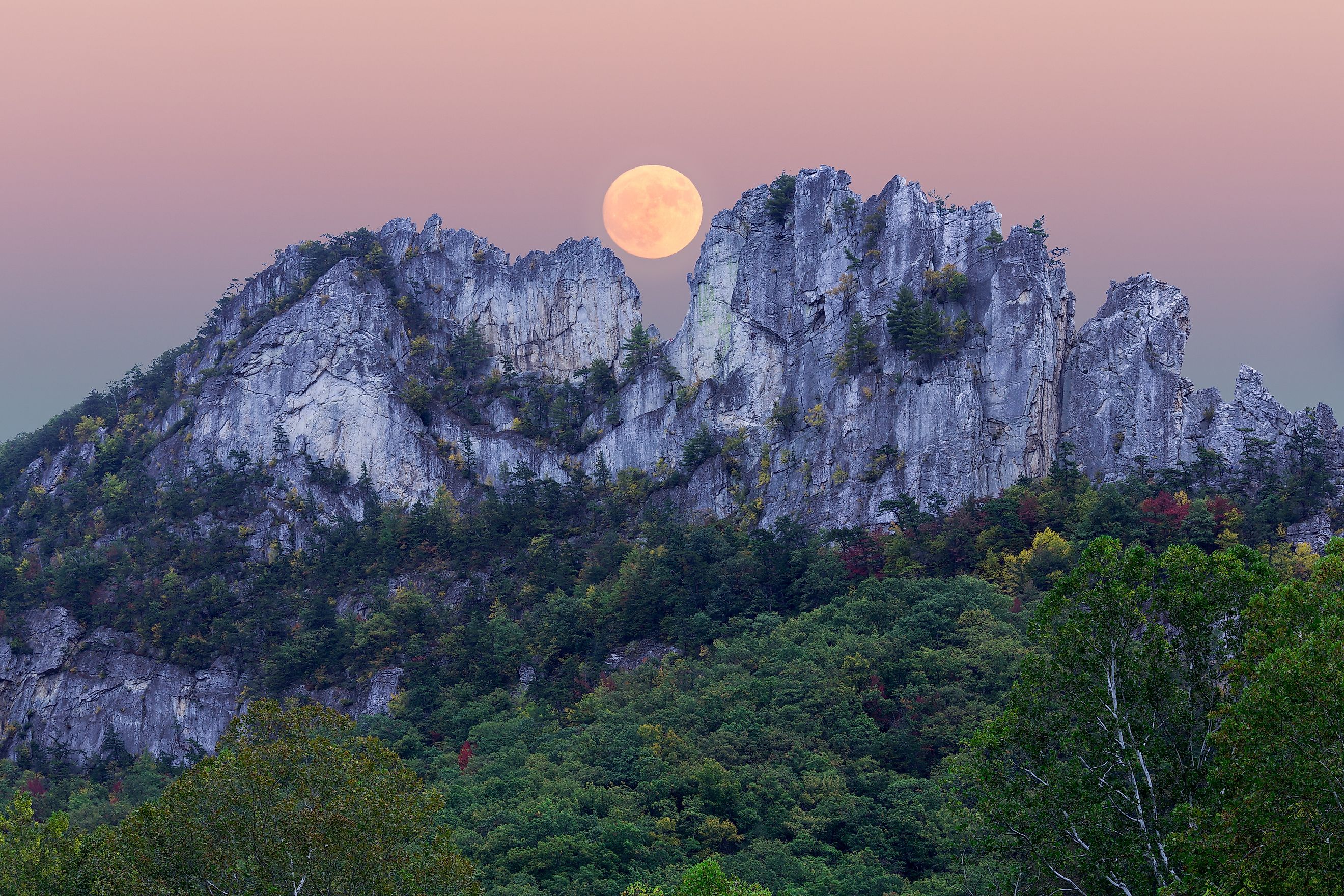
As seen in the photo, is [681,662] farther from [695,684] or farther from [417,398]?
[417,398]

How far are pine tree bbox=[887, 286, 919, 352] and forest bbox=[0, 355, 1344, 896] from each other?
24.6ft

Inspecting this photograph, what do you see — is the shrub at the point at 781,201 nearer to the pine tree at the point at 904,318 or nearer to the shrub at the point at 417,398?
the pine tree at the point at 904,318

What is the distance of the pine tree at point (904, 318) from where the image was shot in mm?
48156

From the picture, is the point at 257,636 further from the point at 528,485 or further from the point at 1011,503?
the point at 1011,503

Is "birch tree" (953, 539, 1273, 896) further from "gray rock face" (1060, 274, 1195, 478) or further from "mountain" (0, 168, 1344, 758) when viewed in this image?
Result: "gray rock face" (1060, 274, 1195, 478)

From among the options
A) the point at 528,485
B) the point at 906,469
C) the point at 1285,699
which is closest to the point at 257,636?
the point at 528,485

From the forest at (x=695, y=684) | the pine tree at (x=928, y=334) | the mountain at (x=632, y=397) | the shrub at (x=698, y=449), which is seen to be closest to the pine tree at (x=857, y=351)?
the mountain at (x=632, y=397)

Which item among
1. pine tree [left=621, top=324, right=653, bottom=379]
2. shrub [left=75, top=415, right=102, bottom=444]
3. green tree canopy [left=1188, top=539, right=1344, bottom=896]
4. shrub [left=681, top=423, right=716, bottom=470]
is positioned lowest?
green tree canopy [left=1188, top=539, right=1344, bottom=896]

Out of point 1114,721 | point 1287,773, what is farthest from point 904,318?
point 1287,773

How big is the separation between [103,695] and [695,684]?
32.0 m

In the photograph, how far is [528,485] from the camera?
55.9 m

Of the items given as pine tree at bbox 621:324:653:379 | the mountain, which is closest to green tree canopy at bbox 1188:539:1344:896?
the mountain

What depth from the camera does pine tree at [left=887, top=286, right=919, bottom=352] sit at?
4816 centimetres

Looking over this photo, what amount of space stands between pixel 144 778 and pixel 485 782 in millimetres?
20302
